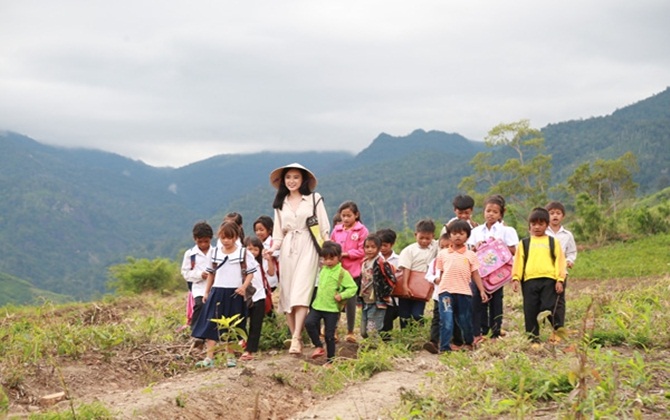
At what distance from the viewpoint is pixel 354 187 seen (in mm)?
122500

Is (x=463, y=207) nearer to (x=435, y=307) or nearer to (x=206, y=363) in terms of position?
(x=435, y=307)

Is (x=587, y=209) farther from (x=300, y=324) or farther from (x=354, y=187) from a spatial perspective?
(x=354, y=187)

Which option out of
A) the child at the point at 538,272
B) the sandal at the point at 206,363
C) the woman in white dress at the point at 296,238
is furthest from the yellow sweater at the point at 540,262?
the sandal at the point at 206,363

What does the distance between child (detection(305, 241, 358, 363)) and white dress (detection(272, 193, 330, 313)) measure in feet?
0.66

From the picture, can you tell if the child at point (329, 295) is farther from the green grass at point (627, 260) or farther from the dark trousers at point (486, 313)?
the green grass at point (627, 260)

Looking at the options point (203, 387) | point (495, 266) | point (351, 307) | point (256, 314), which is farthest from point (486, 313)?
point (203, 387)

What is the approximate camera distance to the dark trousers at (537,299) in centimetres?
646

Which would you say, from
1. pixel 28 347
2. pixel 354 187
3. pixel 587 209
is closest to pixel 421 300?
pixel 28 347

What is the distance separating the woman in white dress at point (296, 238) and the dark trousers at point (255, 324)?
0.75 feet

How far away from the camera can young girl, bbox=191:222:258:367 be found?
21.6 ft

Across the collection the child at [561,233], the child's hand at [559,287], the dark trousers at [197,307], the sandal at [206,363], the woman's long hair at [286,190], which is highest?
the woman's long hair at [286,190]

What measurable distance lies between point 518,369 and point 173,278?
2091 cm

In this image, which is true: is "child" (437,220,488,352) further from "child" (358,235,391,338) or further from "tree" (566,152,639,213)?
"tree" (566,152,639,213)

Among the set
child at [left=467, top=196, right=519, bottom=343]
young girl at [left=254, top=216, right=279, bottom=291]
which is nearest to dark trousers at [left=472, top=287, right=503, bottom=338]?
child at [left=467, top=196, right=519, bottom=343]
